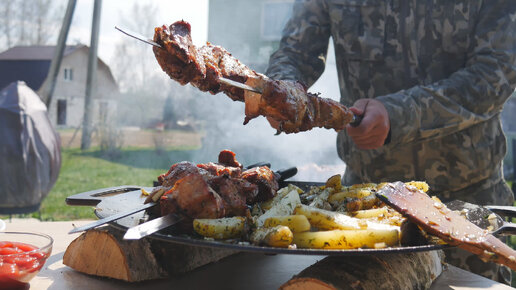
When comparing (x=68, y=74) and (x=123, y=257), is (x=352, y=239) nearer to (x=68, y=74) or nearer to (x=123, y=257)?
(x=123, y=257)

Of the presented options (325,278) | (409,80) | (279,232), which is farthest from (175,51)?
(409,80)

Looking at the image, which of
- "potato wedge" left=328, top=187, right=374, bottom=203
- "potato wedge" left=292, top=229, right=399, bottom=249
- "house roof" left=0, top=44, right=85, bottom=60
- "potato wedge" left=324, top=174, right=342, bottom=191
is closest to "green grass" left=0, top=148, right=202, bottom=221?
"house roof" left=0, top=44, right=85, bottom=60

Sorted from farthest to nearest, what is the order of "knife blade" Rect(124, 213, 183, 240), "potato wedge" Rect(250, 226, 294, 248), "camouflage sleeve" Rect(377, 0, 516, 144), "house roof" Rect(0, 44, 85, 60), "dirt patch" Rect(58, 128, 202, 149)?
"dirt patch" Rect(58, 128, 202, 149) → "house roof" Rect(0, 44, 85, 60) → "camouflage sleeve" Rect(377, 0, 516, 144) → "potato wedge" Rect(250, 226, 294, 248) → "knife blade" Rect(124, 213, 183, 240)

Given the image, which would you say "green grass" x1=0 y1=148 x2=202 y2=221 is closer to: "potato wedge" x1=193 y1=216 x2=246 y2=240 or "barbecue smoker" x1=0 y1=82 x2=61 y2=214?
"barbecue smoker" x1=0 y1=82 x2=61 y2=214

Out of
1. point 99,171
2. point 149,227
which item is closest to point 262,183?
point 149,227

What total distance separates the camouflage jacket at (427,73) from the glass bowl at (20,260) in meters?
2.05

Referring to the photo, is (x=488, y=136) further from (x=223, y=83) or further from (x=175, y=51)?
(x=175, y=51)

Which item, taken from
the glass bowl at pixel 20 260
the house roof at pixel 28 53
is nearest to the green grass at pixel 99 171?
the house roof at pixel 28 53

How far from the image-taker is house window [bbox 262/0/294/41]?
913 cm

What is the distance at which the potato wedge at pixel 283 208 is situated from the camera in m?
1.80

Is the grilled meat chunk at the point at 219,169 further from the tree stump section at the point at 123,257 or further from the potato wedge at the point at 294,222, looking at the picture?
the potato wedge at the point at 294,222

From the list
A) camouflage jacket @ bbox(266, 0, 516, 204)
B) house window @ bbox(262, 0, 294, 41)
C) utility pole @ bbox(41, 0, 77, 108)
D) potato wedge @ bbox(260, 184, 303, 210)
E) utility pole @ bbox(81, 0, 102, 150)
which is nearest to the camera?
potato wedge @ bbox(260, 184, 303, 210)

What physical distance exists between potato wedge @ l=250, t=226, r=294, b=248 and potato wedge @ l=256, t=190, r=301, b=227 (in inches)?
7.9

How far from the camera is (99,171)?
471 inches
